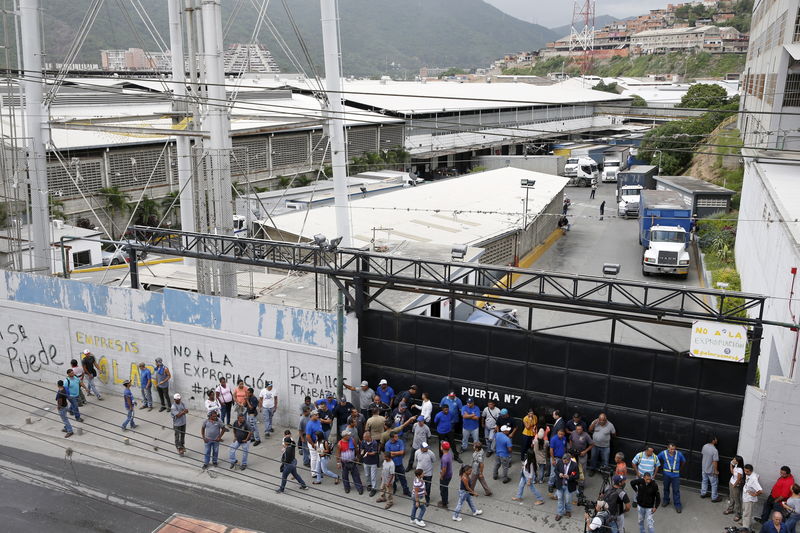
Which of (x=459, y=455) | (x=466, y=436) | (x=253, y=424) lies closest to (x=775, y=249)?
(x=466, y=436)

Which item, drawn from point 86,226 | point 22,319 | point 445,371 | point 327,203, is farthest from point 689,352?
point 86,226

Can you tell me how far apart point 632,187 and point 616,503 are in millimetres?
42329

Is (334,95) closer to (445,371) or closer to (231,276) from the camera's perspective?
(231,276)

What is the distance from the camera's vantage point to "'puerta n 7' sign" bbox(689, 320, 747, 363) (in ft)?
43.0

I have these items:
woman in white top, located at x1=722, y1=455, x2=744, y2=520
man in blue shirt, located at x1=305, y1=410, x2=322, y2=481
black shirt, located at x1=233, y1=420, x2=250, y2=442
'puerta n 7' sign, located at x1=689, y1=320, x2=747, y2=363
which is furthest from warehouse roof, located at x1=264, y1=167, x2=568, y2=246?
woman in white top, located at x1=722, y1=455, x2=744, y2=520

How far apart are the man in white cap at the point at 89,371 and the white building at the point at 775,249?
50.5 feet

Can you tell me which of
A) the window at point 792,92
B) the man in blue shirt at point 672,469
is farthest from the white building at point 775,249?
the man in blue shirt at point 672,469

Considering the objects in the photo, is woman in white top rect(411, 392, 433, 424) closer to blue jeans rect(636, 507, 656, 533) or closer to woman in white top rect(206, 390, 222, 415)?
woman in white top rect(206, 390, 222, 415)

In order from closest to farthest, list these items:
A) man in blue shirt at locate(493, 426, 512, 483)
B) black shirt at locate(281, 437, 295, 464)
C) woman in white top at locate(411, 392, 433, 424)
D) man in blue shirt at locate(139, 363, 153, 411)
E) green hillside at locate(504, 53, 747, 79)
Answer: black shirt at locate(281, 437, 295, 464)
man in blue shirt at locate(493, 426, 512, 483)
woman in white top at locate(411, 392, 433, 424)
man in blue shirt at locate(139, 363, 153, 411)
green hillside at locate(504, 53, 747, 79)

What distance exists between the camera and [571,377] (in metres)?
14.7

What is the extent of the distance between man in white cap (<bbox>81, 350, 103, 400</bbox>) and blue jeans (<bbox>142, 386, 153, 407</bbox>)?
5.32 feet

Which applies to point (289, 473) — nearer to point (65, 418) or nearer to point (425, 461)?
point (425, 461)

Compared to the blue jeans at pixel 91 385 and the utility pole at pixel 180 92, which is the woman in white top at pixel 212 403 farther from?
the utility pole at pixel 180 92

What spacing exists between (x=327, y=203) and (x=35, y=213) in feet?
66.6
